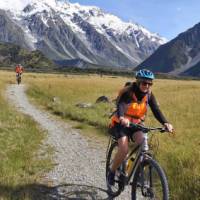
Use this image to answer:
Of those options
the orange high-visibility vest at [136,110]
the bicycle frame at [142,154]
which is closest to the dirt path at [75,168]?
the bicycle frame at [142,154]

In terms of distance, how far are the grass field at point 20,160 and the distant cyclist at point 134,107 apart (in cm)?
226

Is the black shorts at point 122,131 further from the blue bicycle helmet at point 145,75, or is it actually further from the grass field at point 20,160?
the grass field at point 20,160

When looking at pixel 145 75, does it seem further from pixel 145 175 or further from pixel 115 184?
pixel 115 184

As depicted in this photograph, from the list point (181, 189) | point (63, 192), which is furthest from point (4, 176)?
point (181, 189)

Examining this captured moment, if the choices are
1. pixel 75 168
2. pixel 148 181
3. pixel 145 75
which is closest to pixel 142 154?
pixel 148 181

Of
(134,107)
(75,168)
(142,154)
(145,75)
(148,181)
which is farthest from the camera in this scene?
(75,168)

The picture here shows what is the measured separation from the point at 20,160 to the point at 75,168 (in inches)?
60.2

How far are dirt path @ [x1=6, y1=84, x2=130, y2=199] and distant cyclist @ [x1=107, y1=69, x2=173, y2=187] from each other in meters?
1.60

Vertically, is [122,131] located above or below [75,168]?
above

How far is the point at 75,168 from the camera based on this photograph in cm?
1256

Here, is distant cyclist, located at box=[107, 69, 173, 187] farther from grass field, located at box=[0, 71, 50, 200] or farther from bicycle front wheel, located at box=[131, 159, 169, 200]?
grass field, located at box=[0, 71, 50, 200]

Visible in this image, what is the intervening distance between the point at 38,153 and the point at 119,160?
222 inches

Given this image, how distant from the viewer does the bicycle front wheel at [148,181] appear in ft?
26.3

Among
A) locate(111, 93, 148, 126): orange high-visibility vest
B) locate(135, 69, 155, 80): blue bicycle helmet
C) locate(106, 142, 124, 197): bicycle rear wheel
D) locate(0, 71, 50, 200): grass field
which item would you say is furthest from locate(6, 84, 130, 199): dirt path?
locate(135, 69, 155, 80): blue bicycle helmet
